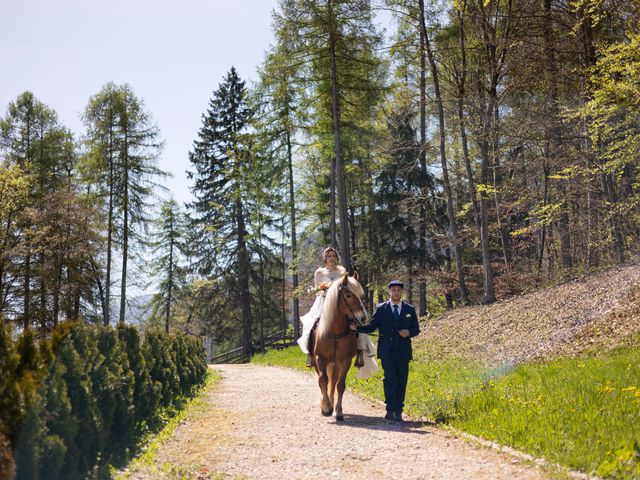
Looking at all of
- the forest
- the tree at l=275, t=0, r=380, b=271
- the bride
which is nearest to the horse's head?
the bride

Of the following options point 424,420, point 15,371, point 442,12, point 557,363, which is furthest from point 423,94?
point 15,371

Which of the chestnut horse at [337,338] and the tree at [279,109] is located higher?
the tree at [279,109]

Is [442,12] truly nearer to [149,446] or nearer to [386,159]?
[386,159]

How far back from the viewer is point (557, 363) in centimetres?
1110

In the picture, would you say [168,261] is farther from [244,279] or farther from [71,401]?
[71,401]

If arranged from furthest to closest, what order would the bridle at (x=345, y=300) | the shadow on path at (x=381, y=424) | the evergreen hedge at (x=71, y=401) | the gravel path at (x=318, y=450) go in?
the bridle at (x=345, y=300)
the shadow on path at (x=381, y=424)
the gravel path at (x=318, y=450)
the evergreen hedge at (x=71, y=401)

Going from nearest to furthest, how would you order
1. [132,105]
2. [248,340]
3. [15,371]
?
[15,371] → [132,105] → [248,340]

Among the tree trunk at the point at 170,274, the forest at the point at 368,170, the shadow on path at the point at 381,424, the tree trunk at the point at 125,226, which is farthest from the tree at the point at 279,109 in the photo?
the tree trunk at the point at 170,274

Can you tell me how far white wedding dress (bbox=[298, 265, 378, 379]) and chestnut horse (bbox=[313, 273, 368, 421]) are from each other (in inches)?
11.5

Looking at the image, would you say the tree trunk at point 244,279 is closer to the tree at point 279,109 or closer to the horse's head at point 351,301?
the tree at point 279,109

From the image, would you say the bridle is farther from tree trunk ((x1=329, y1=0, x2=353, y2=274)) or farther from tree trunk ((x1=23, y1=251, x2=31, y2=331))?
tree trunk ((x1=23, y1=251, x2=31, y2=331))

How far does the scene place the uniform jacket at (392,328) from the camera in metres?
9.05

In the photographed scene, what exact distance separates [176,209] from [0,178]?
789 inches

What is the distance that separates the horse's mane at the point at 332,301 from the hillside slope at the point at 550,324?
5856mm
